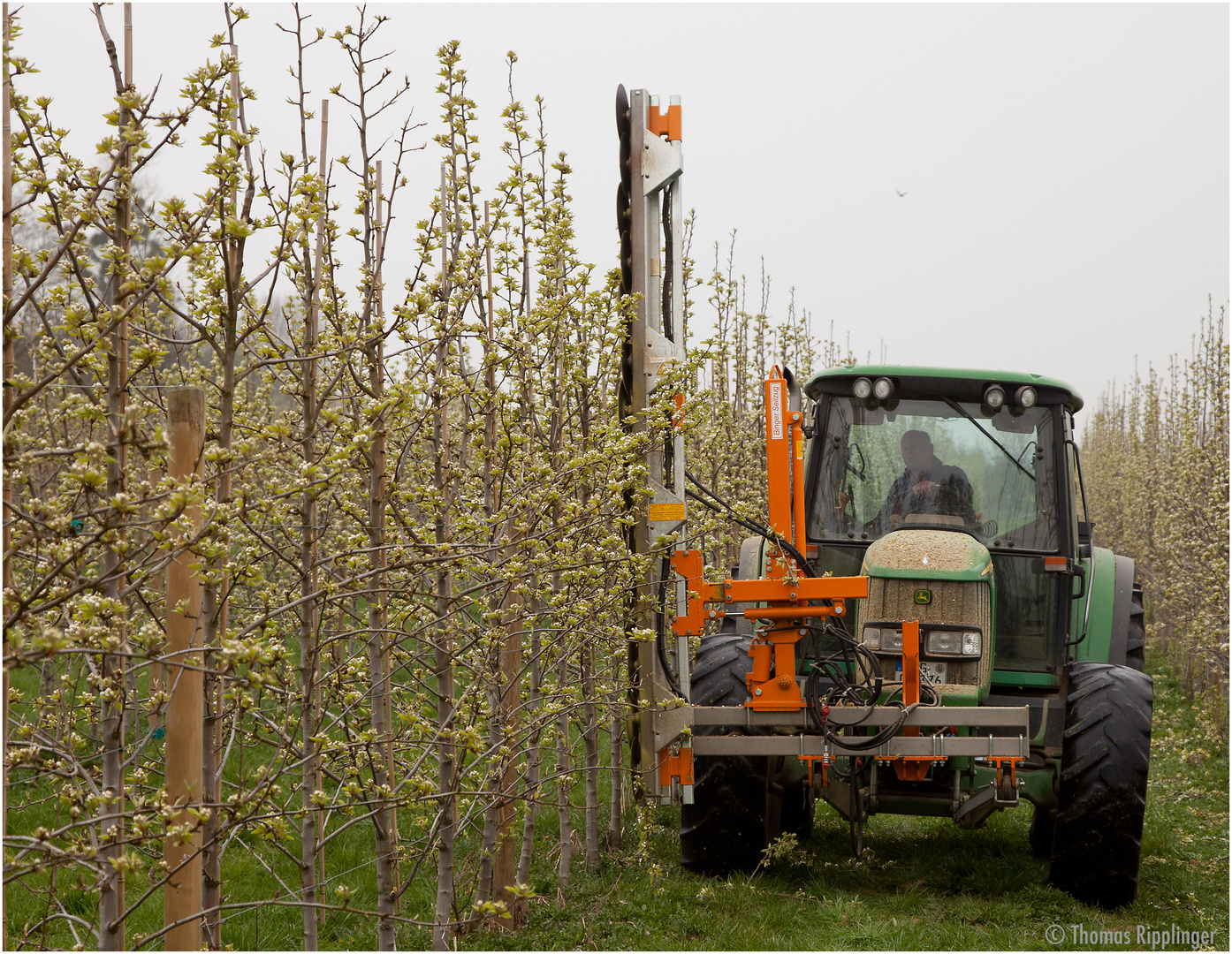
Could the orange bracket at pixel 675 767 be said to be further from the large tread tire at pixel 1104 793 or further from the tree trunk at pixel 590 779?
the large tread tire at pixel 1104 793

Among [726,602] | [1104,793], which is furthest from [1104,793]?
[726,602]

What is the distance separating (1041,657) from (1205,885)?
1.54 meters

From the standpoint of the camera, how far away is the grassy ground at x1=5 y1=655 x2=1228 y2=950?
15.4 ft

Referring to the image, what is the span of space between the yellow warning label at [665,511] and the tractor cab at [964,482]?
1163 millimetres

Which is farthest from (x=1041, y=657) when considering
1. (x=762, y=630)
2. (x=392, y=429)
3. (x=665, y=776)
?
(x=392, y=429)

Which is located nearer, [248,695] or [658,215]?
[248,695]

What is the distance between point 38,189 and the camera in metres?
2.27

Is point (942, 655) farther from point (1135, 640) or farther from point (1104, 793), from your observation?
point (1135, 640)

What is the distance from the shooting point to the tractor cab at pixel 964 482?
17.6 feet

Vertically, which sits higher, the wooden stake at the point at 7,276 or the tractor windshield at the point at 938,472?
the wooden stake at the point at 7,276

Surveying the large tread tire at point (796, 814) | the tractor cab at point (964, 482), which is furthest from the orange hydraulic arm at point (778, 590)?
the large tread tire at point (796, 814)

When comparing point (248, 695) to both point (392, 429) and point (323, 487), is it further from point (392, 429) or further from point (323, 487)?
point (392, 429)
